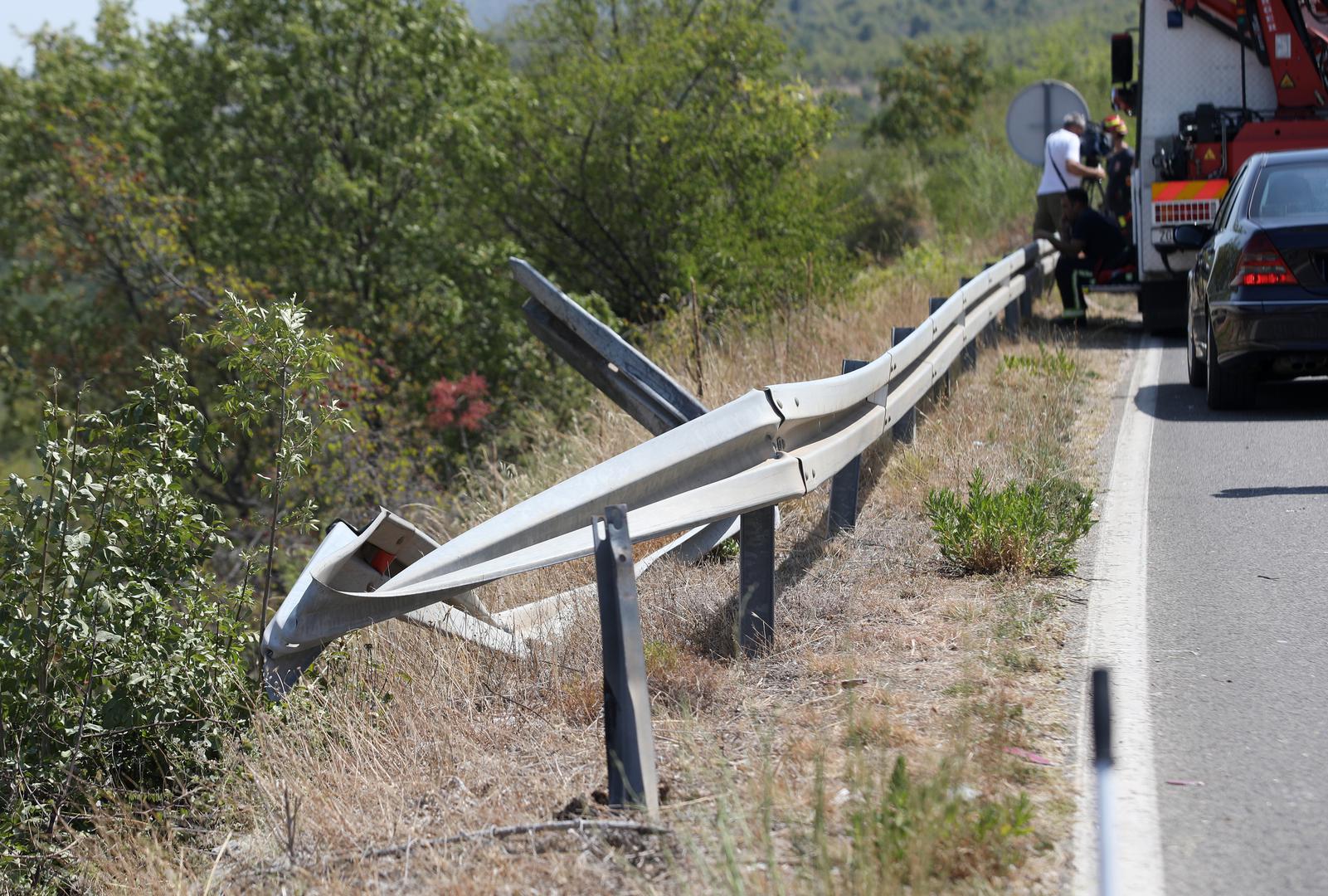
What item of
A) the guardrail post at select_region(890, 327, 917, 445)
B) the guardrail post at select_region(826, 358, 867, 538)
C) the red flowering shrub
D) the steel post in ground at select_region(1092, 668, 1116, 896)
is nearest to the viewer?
the steel post in ground at select_region(1092, 668, 1116, 896)

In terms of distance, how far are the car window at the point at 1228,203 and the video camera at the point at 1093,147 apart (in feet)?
23.7

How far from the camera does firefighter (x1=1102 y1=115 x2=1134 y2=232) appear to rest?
1675cm

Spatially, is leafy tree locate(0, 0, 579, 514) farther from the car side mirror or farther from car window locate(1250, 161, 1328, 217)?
car window locate(1250, 161, 1328, 217)

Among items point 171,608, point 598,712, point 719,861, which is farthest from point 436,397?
point 719,861

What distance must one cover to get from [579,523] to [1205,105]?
38.6ft

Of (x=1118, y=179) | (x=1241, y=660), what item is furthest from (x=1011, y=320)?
(x=1241, y=660)

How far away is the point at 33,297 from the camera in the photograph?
83.6 ft

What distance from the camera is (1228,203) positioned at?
10078 mm

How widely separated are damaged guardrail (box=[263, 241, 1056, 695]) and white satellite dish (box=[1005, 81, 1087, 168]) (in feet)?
41.9

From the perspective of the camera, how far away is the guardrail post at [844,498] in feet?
20.3

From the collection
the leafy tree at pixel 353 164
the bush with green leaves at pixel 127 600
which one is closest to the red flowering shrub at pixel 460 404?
the leafy tree at pixel 353 164

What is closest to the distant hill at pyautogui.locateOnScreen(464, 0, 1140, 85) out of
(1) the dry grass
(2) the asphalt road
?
(2) the asphalt road

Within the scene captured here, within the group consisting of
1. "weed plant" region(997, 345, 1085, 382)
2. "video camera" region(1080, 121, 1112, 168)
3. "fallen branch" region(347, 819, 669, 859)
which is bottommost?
"fallen branch" region(347, 819, 669, 859)

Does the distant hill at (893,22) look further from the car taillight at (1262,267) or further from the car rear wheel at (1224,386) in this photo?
the car taillight at (1262,267)
